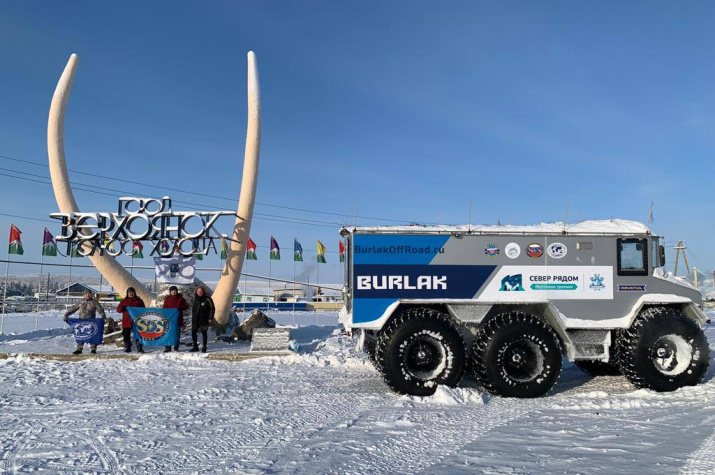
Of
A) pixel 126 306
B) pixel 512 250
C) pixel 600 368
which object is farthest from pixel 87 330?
pixel 600 368

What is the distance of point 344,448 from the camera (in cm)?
514

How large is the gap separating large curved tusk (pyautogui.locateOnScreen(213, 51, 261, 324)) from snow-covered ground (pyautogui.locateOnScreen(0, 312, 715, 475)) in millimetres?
5073

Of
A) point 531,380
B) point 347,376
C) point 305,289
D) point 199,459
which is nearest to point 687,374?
point 531,380

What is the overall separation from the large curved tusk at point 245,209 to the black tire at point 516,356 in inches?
349

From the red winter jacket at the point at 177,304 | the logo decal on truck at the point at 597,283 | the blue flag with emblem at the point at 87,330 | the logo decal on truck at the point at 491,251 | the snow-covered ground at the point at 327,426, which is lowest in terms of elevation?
the snow-covered ground at the point at 327,426

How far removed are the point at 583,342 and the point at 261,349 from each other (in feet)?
23.1

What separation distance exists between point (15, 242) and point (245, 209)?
11633 millimetres

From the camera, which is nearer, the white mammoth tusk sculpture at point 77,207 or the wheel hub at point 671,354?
the wheel hub at point 671,354

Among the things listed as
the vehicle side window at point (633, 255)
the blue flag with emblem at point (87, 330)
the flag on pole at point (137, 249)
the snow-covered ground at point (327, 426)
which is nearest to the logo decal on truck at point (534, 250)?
the vehicle side window at point (633, 255)

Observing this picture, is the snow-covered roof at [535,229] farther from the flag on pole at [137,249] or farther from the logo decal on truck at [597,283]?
the flag on pole at [137,249]

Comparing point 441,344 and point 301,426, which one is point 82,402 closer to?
point 301,426

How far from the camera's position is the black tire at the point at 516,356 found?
7562 mm

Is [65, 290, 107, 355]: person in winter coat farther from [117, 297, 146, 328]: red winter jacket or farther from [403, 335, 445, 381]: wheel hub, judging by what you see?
[403, 335, 445, 381]: wheel hub

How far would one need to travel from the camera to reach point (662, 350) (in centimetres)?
805
